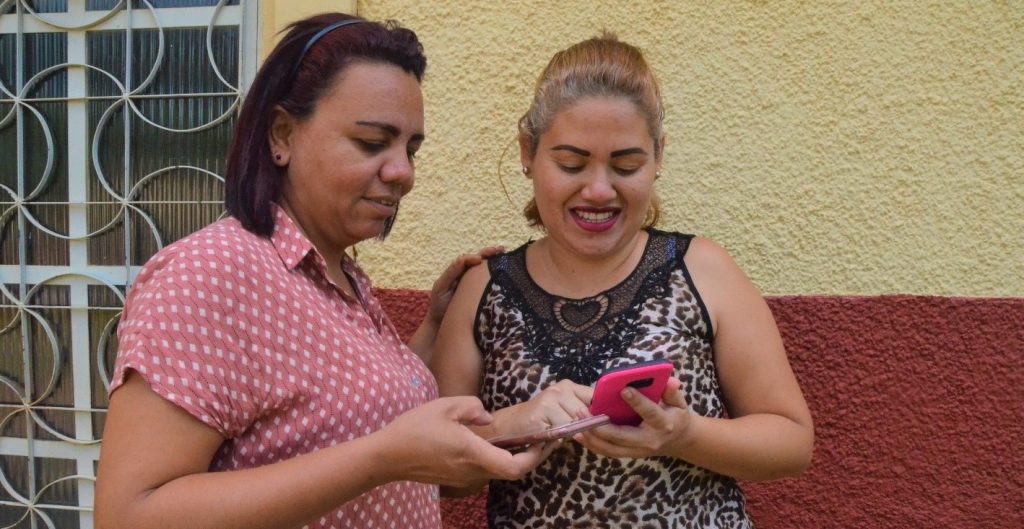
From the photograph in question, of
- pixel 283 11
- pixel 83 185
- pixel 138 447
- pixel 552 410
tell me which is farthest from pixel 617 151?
pixel 83 185

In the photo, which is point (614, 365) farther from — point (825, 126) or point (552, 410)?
point (825, 126)

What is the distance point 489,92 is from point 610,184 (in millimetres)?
932

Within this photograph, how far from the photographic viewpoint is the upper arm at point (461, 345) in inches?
76.0

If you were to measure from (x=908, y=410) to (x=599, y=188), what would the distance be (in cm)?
122

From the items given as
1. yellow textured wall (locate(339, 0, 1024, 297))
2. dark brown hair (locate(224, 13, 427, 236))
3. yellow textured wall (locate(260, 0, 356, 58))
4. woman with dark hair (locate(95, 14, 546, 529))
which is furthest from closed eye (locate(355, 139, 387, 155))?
yellow textured wall (locate(260, 0, 356, 58))

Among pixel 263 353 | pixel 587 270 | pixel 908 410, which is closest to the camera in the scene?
pixel 263 353

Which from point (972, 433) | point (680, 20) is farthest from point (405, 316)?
point (972, 433)

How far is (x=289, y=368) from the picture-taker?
4.35ft

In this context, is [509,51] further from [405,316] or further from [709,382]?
[709,382]

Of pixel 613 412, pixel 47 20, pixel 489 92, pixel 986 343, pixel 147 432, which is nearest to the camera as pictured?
pixel 147 432

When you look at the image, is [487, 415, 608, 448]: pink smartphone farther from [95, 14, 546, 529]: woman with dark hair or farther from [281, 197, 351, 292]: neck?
[281, 197, 351, 292]: neck

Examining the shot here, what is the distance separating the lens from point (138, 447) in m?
1.17

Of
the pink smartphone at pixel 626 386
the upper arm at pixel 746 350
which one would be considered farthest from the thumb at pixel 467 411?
the upper arm at pixel 746 350

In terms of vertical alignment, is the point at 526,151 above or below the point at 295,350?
above
